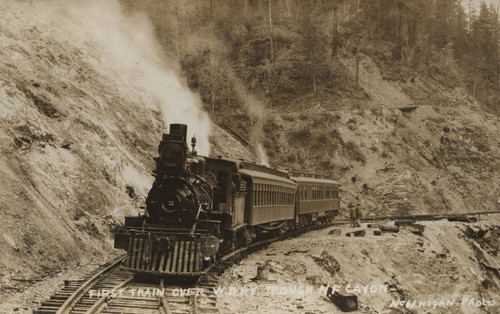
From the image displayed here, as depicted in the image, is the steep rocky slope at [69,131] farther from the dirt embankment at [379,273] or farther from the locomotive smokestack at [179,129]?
the dirt embankment at [379,273]

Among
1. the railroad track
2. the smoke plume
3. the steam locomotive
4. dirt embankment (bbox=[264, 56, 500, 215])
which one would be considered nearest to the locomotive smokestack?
the steam locomotive

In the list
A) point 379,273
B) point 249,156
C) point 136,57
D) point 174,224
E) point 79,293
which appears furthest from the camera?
point 249,156

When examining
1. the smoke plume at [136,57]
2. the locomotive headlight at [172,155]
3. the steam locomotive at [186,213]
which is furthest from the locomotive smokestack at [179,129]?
the smoke plume at [136,57]

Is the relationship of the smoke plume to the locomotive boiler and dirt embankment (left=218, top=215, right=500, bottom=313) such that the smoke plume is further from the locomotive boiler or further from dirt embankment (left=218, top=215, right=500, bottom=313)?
the locomotive boiler

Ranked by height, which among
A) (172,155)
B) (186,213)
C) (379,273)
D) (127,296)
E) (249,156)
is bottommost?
(379,273)

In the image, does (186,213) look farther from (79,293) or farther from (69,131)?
(69,131)

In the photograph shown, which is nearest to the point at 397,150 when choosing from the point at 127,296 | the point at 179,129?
the point at 179,129

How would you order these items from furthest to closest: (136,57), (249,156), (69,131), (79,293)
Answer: (249,156), (136,57), (69,131), (79,293)

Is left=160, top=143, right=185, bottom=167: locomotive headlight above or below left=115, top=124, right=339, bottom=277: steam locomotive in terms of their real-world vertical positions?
above
